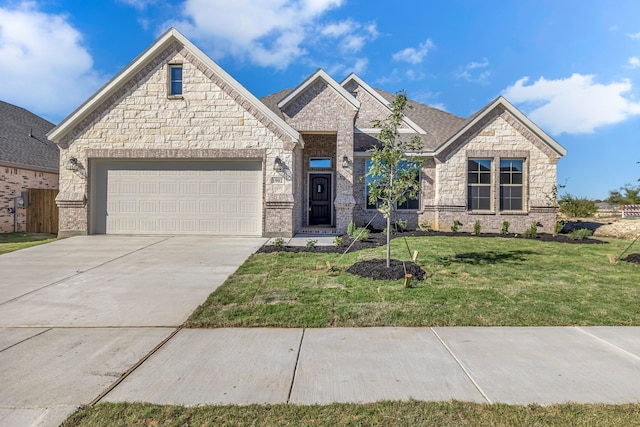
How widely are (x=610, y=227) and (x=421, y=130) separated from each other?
9009 mm

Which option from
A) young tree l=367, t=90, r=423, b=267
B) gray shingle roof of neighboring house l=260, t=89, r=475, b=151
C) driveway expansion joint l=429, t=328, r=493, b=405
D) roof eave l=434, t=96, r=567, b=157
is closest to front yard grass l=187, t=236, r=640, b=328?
driveway expansion joint l=429, t=328, r=493, b=405

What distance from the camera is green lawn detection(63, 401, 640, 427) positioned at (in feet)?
8.18

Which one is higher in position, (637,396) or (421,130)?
(421,130)

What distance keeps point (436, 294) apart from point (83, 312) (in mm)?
5354

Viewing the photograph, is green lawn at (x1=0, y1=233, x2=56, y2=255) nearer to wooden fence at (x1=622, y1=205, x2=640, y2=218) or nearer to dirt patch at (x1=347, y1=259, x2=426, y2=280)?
dirt patch at (x1=347, y1=259, x2=426, y2=280)

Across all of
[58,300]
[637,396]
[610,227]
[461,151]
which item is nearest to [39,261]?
[58,300]

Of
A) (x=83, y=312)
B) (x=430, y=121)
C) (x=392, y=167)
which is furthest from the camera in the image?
(x=430, y=121)

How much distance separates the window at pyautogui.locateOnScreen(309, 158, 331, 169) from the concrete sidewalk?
1255 centimetres

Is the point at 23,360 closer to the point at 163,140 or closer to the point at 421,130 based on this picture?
the point at 163,140

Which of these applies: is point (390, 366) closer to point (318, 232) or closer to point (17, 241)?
point (318, 232)

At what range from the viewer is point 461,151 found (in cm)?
1491

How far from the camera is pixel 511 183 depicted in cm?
1502

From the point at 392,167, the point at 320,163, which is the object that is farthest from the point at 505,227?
the point at 392,167

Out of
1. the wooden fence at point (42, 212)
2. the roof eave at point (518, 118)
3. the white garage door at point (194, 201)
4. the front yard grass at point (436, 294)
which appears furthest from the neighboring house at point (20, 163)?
the roof eave at point (518, 118)
